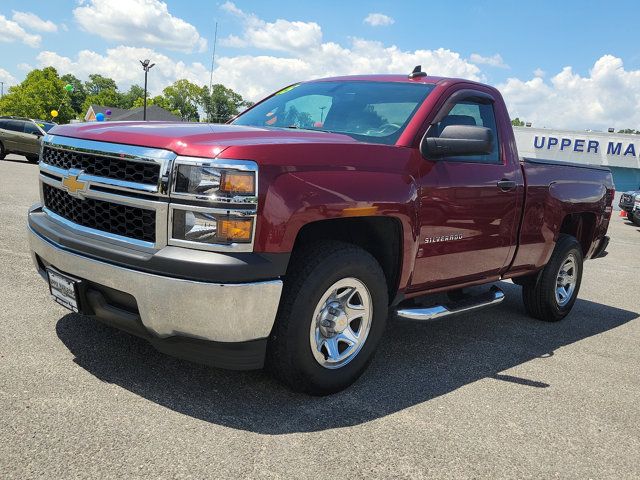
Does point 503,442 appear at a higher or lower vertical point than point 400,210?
lower

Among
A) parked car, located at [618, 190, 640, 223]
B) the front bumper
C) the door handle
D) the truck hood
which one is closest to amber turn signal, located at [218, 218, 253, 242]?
the front bumper

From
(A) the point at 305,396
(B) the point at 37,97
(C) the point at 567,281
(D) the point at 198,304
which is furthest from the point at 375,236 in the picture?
(B) the point at 37,97

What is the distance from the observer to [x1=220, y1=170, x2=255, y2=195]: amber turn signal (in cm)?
280

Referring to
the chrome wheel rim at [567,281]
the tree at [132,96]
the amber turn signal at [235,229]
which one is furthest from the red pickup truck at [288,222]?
the tree at [132,96]

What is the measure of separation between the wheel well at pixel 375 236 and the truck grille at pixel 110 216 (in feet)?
3.00

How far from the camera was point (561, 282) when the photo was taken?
5.83 meters


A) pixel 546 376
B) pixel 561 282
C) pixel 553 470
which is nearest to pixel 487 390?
pixel 546 376

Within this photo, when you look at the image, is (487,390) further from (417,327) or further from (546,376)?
(417,327)

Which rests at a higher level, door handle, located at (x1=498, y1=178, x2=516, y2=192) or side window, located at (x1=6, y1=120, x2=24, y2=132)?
door handle, located at (x1=498, y1=178, x2=516, y2=192)

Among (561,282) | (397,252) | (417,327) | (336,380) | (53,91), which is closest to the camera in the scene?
(336,380)

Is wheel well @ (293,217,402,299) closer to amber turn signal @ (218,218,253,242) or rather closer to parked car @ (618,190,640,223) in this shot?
amber turn signal @ (218,218,253,242)

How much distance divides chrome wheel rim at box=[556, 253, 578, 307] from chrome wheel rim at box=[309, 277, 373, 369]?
2.96m

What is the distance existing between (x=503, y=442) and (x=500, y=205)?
1883mm

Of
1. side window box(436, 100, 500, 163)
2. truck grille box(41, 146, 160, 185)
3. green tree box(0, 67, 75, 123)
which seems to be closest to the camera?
truck grille box(41, 146, 160, 185)
